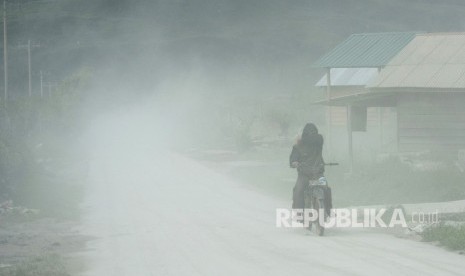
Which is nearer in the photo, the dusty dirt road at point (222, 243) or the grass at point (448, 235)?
the dusty dirt road at point (222, 243)

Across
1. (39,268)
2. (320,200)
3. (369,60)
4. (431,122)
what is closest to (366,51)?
(369,60)

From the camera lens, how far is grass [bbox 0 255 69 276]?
11.7m

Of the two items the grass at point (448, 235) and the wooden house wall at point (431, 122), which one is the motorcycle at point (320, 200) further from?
the wooden house wall at point (431, 122)

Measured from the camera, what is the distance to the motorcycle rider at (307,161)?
1502cm

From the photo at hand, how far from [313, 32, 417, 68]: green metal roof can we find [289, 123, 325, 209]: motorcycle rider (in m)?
21.2

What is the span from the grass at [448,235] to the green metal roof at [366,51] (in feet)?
74.6

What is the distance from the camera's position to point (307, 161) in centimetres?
1514

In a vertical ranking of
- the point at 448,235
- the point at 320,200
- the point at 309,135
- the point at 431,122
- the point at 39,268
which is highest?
the point at 431,122

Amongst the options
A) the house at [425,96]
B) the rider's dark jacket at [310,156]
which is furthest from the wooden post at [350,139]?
the rider's dark jacket at [310,156]

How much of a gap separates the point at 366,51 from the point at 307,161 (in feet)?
78.7

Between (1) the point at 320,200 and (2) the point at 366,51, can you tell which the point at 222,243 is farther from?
(2) the point at 366,51

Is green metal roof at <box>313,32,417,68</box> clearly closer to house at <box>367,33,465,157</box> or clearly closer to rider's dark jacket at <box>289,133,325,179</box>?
house at <box>367,33,465,157</box>

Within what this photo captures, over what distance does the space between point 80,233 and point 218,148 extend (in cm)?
3107

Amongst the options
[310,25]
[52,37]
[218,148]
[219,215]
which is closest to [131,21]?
[52,37]
